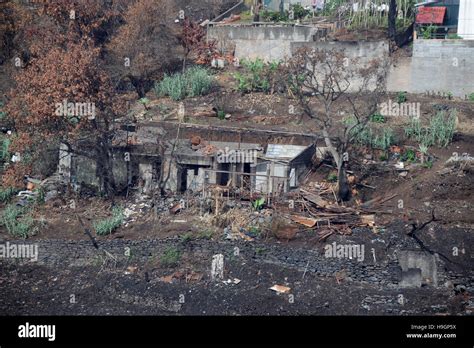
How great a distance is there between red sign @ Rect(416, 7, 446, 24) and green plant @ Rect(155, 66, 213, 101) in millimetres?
7808

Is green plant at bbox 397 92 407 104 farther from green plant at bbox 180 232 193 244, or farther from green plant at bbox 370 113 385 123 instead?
green plant at bbox 180 232 193 244

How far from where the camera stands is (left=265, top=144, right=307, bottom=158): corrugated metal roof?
2016 cm

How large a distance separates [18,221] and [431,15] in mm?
15890

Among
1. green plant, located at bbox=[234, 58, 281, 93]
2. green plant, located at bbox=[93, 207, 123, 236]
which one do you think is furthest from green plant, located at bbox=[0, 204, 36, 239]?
green plant, located at bbox=[234, 58, 281, 93]

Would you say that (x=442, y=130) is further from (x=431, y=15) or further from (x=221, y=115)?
(x=431, y=15)


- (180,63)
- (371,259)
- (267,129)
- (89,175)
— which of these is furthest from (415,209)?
(180,63)

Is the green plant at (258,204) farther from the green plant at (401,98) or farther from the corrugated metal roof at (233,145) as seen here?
the green plant at (401,98)

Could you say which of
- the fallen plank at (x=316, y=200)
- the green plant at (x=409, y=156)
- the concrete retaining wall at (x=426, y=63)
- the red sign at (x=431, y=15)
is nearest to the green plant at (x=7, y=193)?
the fallen plank at (x=316, y=200)

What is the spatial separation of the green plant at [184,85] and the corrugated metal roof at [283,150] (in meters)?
4.96

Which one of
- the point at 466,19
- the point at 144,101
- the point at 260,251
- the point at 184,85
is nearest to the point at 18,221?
the point at 260,251

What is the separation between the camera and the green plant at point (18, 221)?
739 inches

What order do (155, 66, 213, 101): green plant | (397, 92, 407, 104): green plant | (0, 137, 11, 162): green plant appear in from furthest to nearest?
(155, 66, 213, 101): green plant
(397, 92, 407, 104): green plant
(0, 137, 11, 162): green plant

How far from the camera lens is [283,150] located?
20438 mm
